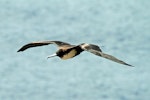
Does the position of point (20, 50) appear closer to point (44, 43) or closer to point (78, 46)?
point (44, 43)

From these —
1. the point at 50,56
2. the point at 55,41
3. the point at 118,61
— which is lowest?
the point at 118,61

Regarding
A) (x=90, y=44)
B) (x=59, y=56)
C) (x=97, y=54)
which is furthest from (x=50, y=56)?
(x=97, y=54)

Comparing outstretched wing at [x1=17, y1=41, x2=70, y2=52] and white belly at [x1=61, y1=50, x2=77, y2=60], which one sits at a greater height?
outstretched wing at [x1=17, y1=41, x2=70, y2=52]

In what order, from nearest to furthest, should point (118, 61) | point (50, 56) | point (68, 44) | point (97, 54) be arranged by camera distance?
point (118, 61) < point (97, 54) < point (50, 56) < point (68, 44)

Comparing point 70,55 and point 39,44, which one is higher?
point 39,44

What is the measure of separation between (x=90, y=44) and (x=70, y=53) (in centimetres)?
98

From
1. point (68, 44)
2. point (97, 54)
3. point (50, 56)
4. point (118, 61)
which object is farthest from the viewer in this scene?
point (68, 44)

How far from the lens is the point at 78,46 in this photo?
775 inches

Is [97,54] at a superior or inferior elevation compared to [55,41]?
inferior

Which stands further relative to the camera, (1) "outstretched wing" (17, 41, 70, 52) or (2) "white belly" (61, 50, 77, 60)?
(1) "outstretched wing" (17, 41, 70, 52)

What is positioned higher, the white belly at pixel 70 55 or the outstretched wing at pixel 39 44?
the outstretched wing at pixel 39 44

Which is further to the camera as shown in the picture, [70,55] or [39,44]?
[39,44]

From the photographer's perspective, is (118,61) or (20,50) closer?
(118,61)

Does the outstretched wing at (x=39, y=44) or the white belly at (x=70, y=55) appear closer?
the white belly at (x=70, y=55)
